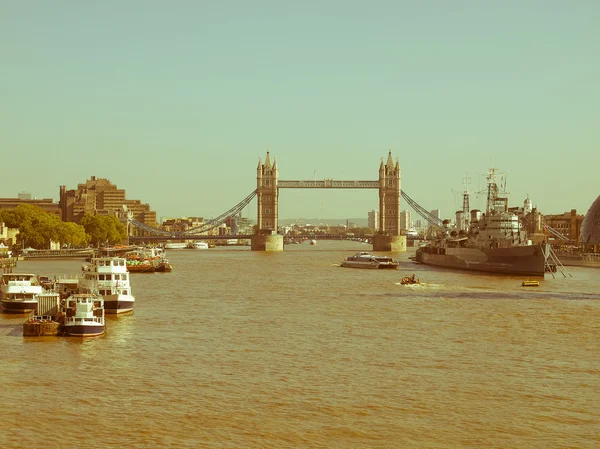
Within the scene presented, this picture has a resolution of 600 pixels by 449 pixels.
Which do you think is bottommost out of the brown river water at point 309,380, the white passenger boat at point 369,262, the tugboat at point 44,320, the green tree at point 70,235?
the brown river water at point 309,380

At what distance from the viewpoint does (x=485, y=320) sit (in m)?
53.9

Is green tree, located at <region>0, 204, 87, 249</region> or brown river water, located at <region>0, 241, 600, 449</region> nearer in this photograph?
brown river water, located at <region>0, 241, 600, 449</region>

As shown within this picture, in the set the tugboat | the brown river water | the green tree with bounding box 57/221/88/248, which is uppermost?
the green tree with bounding box 57/221/88/248

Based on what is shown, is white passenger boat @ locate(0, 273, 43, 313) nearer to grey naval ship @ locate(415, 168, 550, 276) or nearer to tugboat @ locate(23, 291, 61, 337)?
tugboat @ locate(23, 291, 61, 337)

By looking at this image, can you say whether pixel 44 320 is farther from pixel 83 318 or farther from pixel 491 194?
pixel 491 194

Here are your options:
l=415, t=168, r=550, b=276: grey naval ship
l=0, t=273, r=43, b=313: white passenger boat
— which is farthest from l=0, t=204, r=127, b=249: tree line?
l=0, t=273, r=43, b=313: white passenger boat

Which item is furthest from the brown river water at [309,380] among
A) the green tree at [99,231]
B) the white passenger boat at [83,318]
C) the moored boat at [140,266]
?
the green tree at [99,231]

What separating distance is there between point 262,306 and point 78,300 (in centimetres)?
1846

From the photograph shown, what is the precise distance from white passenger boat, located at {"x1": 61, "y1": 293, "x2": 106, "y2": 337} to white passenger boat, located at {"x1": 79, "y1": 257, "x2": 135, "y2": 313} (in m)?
7.17

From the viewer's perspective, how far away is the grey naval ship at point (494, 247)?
100062 mm

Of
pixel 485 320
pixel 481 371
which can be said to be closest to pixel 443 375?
pixel 481 371

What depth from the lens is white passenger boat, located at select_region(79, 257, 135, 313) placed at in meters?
54.8

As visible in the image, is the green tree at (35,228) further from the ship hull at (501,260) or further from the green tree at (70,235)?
the ship hull at (501,260)

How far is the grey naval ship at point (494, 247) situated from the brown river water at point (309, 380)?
3949 cm
